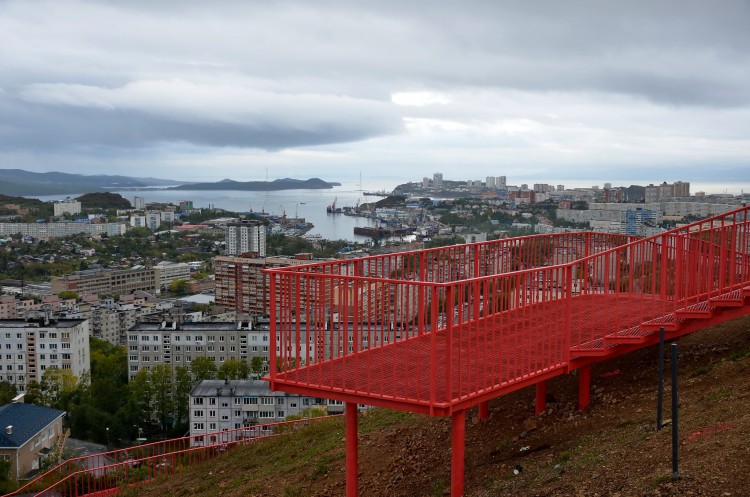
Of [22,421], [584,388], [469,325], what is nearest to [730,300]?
[584,388]

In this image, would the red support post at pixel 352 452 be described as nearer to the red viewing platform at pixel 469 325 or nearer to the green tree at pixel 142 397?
the red viewing platform at pixel 469 325

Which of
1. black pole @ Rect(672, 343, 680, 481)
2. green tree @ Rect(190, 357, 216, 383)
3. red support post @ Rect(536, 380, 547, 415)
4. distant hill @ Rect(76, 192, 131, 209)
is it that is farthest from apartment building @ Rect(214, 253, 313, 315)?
distant hill @ Rect(76, 192, 131, 209)

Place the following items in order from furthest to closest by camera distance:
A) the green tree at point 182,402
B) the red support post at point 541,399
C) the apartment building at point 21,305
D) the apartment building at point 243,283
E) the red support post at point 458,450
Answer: the apartment building at point 21,305
the apartment building at point 243,283
the green tree at point 182,402
the red support post at point 541,399
the red support post at point 458,450

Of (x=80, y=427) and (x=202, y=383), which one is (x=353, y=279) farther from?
(x=80, y=427)

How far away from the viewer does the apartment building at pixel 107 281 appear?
8506 cm

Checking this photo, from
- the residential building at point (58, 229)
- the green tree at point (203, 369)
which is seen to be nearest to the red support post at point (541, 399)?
the green tree at point (203, 369)

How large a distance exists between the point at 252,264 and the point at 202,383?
129 ft

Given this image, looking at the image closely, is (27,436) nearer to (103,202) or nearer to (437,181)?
(437,181)

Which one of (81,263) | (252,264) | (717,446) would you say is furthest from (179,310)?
(717,446)

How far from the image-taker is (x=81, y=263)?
104938mm

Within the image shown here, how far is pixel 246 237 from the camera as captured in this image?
360ft

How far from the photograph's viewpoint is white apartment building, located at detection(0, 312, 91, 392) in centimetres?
4559

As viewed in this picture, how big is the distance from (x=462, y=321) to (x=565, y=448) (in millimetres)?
1472

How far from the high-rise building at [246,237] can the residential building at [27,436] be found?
260 ft
